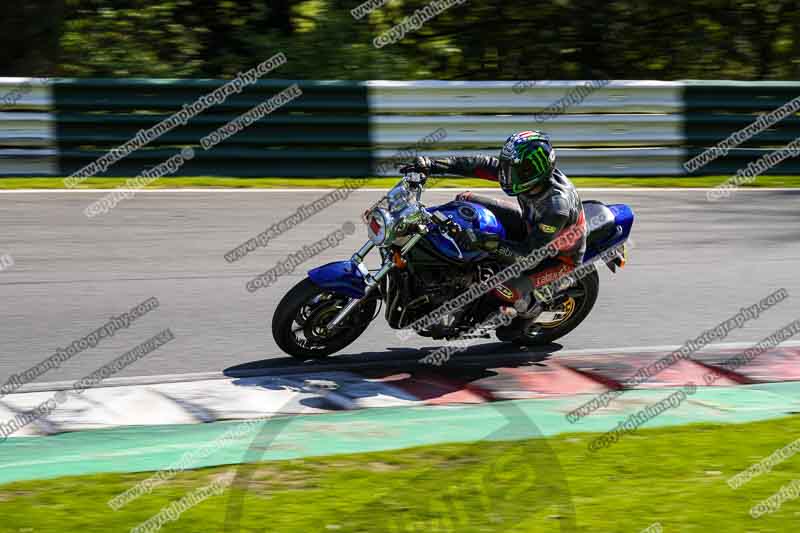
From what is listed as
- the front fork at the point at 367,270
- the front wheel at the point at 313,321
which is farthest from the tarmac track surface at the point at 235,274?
the front fork at the point at 367,270

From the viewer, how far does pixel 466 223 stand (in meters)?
7.72

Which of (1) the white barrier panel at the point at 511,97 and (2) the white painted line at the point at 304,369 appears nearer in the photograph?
(2) the white painted line at the point at 304,369

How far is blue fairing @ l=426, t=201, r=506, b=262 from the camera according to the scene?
768 cm

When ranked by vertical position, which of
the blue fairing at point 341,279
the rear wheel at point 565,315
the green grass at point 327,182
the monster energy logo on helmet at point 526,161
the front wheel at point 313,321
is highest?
the monster energy logo on helmet at point 526,161

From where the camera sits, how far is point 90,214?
1182cm

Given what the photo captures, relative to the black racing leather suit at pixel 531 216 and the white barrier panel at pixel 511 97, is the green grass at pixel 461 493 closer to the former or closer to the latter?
the black racing leather suit at pixel 531 216

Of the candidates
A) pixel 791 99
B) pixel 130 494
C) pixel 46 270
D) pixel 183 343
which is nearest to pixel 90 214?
pixel 46 270

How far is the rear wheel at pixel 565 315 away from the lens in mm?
8445

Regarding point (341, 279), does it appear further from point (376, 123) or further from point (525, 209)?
point (376, 123)

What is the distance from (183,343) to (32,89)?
6.44 metres

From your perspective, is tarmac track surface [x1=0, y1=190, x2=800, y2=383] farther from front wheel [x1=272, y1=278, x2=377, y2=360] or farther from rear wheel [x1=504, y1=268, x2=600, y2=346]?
front wheel [x1=272, y1=278, x2=377, y2=360]

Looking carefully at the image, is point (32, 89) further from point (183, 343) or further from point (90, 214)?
point (183, 343)

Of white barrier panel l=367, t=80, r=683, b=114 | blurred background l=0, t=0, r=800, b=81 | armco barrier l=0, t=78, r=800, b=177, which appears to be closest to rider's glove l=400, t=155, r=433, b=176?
armco barrier l=0, t=78, r=800, b=177

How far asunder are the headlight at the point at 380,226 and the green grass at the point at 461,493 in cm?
161
